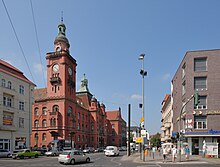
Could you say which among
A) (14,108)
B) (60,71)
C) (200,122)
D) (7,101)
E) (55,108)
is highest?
(60,71)

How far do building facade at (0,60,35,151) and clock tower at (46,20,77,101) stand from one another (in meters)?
15.6

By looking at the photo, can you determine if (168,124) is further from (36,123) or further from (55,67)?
(36,123)

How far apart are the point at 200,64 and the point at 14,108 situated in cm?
3300

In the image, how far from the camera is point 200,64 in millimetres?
42750

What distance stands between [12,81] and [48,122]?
2378 centimetres

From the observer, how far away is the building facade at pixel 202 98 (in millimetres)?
40375

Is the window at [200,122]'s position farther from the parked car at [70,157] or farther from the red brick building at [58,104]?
the red brick building at [58,104]

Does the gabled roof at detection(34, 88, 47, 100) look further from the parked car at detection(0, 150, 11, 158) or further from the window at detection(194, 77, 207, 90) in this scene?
the window at detection(194, 77, 207, 90)

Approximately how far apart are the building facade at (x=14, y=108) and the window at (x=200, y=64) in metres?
31.7

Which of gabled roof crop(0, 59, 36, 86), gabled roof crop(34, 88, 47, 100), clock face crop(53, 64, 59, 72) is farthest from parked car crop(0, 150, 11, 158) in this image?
gabled roof crop(34, 88, 47, 100)

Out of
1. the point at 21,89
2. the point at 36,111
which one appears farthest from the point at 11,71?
the point at 36,111

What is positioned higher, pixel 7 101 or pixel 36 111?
pixel 7 101

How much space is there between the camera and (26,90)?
174ft

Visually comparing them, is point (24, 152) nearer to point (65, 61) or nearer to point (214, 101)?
point (214, 101)
